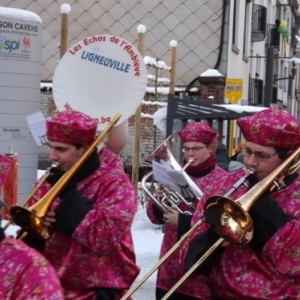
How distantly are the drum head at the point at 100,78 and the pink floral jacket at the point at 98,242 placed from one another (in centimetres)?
135

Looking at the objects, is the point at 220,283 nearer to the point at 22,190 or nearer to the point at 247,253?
the point at 247,253

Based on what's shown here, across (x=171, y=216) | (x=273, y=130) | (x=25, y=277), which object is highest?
(x=273, y=130)

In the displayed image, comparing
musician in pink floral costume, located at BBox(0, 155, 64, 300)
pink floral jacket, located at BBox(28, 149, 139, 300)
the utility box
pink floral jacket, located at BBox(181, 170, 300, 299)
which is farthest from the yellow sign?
musician in pink floral costume, located at BBox(0, 155, 64, 300)

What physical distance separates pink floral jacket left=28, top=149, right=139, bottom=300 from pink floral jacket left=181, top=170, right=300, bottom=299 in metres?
0.46

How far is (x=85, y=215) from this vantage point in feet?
13.3

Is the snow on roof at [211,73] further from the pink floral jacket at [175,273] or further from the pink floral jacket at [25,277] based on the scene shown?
the pink floral jacket at [25,277]

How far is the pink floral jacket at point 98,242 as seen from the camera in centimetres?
407

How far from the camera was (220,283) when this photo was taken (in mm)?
4160

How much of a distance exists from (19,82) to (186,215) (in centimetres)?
458

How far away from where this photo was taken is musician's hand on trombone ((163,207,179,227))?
544 centimetres

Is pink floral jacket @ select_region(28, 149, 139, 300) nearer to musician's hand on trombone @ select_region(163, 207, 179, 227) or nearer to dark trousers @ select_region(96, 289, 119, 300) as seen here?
dark trousers @ select_region(96, 289, 119, 300)

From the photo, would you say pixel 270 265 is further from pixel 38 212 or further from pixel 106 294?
pixel 38 212

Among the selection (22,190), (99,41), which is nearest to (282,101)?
(22,190)

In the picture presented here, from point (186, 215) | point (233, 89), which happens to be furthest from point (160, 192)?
point (233, 89)
